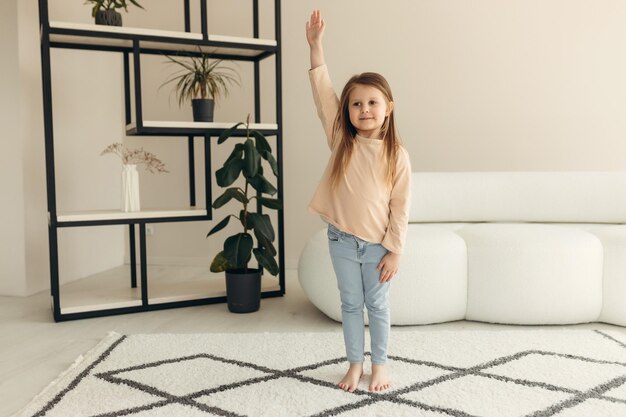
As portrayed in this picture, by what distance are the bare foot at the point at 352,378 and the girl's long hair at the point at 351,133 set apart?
1.86 ft

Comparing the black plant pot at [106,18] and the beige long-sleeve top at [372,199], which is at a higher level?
the black plant pot at [106,18]

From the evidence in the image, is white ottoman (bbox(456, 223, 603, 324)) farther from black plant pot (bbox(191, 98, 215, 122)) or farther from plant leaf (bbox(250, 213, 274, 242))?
black plant pot (bbox(191, 98, 215, 122))

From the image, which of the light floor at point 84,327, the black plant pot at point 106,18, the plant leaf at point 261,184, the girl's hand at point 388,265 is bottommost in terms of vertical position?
the light floor at point 84,327

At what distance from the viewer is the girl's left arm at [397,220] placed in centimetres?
175

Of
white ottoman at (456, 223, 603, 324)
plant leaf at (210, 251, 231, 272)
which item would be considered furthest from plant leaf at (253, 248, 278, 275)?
white ottoman at (456, 223, 603, 324)

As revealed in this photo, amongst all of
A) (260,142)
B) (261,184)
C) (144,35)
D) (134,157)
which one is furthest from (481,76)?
(134,157)

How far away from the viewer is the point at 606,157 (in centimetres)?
371

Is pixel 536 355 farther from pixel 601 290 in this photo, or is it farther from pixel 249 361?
pixel 249 361

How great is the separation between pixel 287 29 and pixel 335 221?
2.48 m

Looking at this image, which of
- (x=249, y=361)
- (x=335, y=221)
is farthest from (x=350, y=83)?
(x=249, y=361)

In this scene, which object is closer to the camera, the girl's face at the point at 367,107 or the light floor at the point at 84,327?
the girl's face at the point at 367,107

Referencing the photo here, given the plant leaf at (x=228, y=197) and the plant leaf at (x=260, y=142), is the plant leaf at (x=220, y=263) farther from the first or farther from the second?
the plant leaf at (x=260, y=142)

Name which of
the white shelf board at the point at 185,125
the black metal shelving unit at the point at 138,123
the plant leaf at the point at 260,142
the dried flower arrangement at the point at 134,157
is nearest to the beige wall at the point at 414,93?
the dried flower arrangement at the point at 134,157

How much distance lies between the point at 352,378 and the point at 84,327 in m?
1.34
